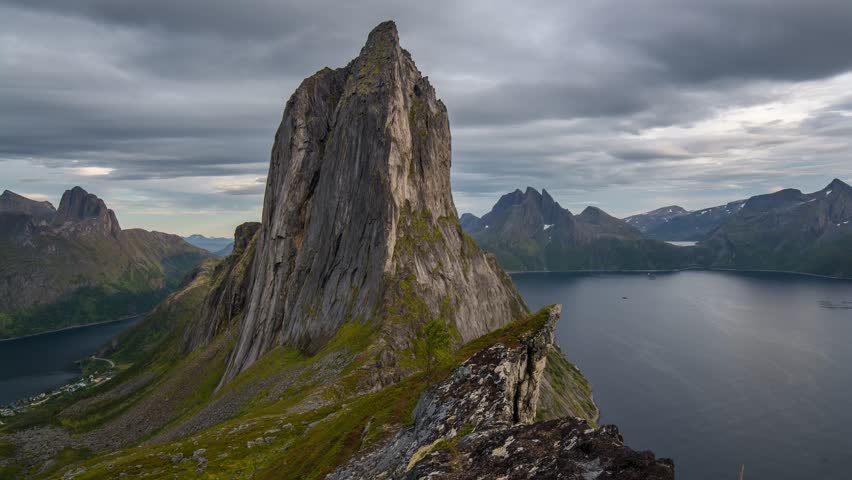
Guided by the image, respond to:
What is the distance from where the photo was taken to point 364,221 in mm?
128250

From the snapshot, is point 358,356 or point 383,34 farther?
point 383,34

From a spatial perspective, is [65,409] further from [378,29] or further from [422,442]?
[422,442]

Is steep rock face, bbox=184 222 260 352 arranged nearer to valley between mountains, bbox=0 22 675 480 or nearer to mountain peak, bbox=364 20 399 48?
valley between mountains, bbox=0 22 675 480

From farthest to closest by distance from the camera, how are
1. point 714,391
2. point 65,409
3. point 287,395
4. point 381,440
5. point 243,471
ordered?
point 65,409, point 714,391, point 287,395, point 243,471, point 381,440

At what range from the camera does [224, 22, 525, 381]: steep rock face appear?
11938 centimetres

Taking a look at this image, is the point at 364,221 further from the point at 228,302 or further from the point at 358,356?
the point at 228,302

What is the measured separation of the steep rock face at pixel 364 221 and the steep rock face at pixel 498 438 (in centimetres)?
6473

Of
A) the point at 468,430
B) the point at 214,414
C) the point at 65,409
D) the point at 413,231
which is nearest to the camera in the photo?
the point at 468,430

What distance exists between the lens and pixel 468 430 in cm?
2733

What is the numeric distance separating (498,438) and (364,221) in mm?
108426

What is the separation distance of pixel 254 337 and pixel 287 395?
59.7m

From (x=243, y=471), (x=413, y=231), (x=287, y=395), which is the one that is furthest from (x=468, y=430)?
(x=413, y=231)

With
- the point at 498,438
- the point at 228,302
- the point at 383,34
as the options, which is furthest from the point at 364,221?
the point at 498,438

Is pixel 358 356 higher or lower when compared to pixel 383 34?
lower
